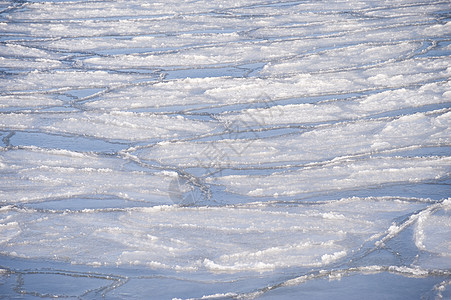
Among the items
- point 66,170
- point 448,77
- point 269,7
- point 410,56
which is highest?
point 269,7

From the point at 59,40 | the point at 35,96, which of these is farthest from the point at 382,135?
the point at 59,40

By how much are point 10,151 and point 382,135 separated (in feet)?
8.19

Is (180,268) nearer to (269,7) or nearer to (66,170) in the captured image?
(66,170)

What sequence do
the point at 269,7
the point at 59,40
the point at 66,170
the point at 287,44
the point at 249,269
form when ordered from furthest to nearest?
the point at 269,7
the point at 59,40
the point at 287,44
the point at 66,170
the point at 249,269

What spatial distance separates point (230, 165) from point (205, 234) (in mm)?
1008

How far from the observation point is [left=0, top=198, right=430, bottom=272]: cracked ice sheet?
3.12m

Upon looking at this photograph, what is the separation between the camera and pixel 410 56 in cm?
677

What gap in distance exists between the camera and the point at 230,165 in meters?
4.32

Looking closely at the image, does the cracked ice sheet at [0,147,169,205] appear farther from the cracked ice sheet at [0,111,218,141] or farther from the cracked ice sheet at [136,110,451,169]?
the cracked ice sheet at [0,111,218,141]

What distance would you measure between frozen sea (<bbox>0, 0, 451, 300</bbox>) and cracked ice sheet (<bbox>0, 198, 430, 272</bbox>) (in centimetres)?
1

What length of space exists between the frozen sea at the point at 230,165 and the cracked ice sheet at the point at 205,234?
0.4 inches

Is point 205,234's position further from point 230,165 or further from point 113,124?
point 113,124

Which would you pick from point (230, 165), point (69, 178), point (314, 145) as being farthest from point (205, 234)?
point (314, 145)

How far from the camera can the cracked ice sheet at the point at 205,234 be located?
3117 mm
